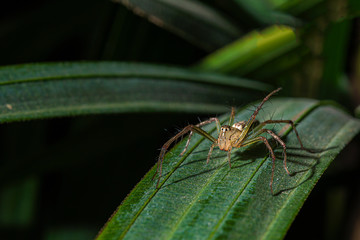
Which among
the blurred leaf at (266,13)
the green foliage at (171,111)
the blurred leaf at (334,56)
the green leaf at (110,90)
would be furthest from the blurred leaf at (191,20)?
the blurred leaf at (334,56)

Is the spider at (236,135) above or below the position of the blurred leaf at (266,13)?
below

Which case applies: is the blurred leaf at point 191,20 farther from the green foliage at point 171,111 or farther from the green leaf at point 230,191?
the green leaf at point 230,191

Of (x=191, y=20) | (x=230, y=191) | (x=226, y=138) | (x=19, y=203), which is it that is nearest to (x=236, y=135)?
(x=226, y=138)

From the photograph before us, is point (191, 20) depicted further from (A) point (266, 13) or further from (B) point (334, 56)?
(B) point (334, 56)

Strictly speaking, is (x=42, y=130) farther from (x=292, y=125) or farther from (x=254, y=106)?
(x=292, y=125)

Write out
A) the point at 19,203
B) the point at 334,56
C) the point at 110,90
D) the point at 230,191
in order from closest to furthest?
the point at 230,191 < the point at 110,90 < the point at 334,56 < the point at 19,203

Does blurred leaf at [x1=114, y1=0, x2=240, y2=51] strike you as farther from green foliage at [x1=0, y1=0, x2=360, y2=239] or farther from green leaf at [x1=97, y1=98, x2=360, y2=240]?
green leaf at [x1=97, y1=98, x2=360, y2=240]

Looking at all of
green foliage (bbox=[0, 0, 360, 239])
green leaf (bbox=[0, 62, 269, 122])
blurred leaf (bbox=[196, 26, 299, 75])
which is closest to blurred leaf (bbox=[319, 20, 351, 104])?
green foliage (bbox=[0, 0, 360, 239])
